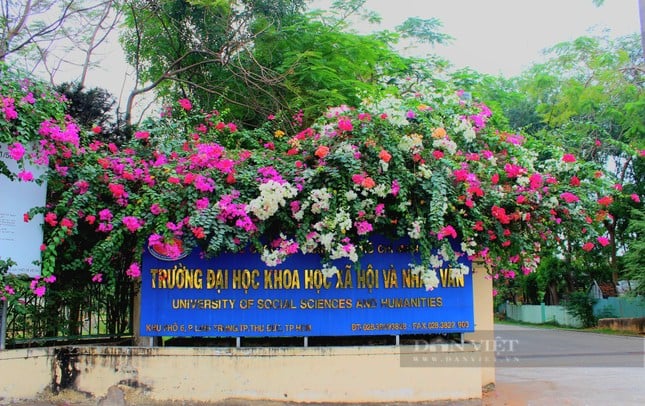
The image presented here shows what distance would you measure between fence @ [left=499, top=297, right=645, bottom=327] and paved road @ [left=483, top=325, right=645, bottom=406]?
8496 mm

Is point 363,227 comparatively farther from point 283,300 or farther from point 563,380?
point 563,380

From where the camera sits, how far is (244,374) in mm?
7066

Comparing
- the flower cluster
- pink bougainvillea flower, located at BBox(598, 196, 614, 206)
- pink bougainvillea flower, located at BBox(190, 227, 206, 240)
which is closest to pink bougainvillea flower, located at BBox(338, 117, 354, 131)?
the flower cluster

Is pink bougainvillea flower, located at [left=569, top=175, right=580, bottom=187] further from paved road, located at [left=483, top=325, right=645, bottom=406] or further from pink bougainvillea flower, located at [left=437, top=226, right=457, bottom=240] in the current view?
paved road, located at [left=483, top=325, right=645, bottom=406]

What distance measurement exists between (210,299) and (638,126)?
15.5m

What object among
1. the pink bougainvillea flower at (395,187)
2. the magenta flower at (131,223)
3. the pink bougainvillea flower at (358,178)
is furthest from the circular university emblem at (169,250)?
the pink bougainvillea flower at (395,187)

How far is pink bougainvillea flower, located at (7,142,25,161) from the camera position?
6.51 metres

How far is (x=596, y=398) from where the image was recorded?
25.2 feet

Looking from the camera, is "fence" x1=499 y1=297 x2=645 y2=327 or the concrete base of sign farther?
"fence" x1=499 y1=297 x2=645 y2=327

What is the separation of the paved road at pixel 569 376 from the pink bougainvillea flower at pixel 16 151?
6.36m

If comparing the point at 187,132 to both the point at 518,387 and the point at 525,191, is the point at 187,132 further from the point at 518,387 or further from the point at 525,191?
the point at 518,387

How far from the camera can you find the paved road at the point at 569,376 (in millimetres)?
7691

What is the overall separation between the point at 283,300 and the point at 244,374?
3.29ft

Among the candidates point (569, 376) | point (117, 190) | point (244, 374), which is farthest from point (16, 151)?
point (569, 376)
